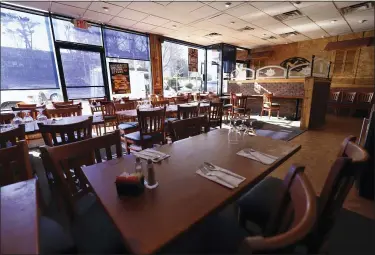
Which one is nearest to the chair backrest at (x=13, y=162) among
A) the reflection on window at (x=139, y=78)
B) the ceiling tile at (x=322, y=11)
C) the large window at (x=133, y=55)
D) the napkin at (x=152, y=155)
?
the napkin at (x=152, y=155)

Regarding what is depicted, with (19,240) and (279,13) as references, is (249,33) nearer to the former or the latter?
(279,13)

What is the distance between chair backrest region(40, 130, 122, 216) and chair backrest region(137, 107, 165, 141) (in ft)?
3.78

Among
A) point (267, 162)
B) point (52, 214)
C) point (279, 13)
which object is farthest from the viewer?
point (279, 13)

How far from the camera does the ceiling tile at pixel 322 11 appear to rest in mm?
4473

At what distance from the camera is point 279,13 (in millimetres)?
4930

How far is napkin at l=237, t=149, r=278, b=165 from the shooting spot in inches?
47.5

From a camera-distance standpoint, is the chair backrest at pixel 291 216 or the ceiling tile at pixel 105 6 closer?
the chair backrest at pixel 291 216

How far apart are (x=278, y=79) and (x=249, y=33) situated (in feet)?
6.61

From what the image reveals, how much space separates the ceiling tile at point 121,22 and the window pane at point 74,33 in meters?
0.58

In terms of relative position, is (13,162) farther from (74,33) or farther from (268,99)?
(268,99)

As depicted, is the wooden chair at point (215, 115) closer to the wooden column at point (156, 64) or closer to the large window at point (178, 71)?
the wooden column at point (156, 64)

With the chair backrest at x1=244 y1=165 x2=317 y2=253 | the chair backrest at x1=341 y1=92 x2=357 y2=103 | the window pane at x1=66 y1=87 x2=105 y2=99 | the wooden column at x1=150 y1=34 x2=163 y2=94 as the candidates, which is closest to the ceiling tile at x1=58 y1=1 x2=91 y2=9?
the window pane at x1=66 y1=87 x2=105 y2=99

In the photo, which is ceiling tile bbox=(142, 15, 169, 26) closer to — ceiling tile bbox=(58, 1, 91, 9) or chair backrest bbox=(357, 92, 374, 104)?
ceiling tile bbox=(58, 1, 91, 9)

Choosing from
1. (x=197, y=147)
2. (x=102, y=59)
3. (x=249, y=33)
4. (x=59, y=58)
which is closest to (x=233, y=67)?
(x=249, y=33)
